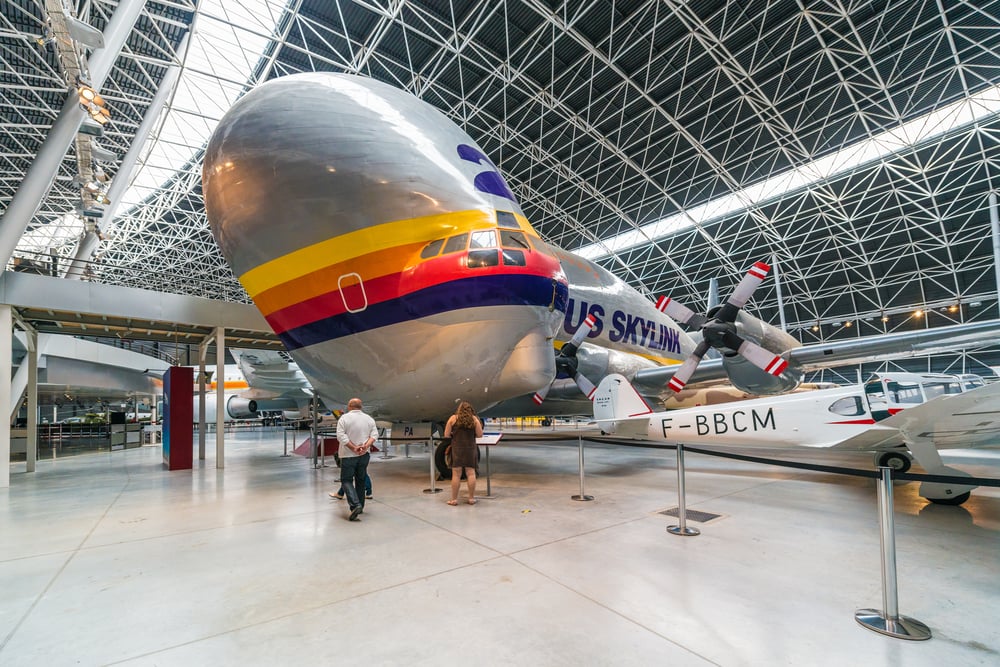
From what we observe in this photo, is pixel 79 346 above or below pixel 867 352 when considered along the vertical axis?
above

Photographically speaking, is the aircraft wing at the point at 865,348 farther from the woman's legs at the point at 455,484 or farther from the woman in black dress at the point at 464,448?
the woman's legs at the point at 455,484

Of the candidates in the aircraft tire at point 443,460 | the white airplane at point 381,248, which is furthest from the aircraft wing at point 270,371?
the white airplane at point 381,248

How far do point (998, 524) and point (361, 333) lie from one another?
975cm

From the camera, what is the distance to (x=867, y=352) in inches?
441

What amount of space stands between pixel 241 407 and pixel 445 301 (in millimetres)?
26171

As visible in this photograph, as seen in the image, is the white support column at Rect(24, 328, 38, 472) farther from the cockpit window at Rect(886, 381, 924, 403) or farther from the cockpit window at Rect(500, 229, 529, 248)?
the cockpit window at Rect(886, 381, 924, 403)

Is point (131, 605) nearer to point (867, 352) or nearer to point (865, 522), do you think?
point (865, 522)

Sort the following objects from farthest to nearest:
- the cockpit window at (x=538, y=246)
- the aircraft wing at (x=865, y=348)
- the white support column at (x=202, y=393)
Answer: the white support column at (x=202, y=393), the aircraft wing at (x=865, y=348), the cockpit window at (x=538, y=246)

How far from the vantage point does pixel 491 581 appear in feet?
13.2

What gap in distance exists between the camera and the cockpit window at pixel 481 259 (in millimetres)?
7387

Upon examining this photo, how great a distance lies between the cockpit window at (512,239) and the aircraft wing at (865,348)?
7.03 m

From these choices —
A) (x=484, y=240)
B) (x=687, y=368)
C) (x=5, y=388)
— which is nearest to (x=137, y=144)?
(x=5, y=388)

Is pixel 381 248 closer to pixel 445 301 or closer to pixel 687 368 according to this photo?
pixel 445 301

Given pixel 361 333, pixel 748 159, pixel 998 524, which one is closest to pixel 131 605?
pixel 361 333
